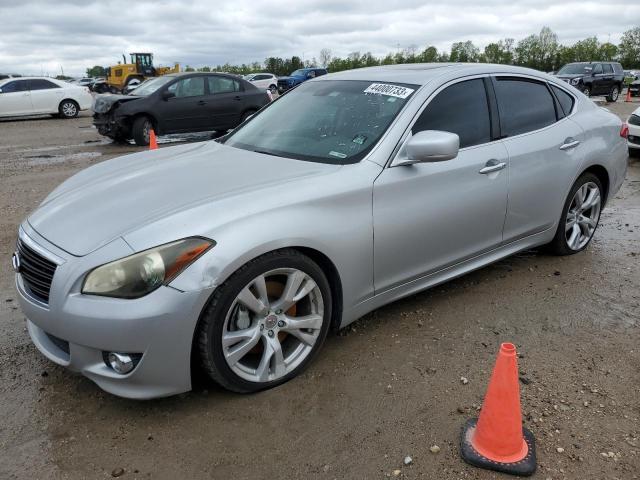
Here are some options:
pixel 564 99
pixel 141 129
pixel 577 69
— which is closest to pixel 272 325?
pixel 564 99

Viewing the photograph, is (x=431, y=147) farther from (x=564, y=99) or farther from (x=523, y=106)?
(x=564, y=99)

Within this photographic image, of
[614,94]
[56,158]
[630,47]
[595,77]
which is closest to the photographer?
[56,158]

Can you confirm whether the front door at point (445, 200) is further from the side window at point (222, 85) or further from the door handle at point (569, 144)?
the side window at point (222, 85)

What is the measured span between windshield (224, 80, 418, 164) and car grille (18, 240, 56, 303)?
57.2 inches

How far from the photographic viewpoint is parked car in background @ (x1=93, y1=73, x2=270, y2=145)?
36.9 ft

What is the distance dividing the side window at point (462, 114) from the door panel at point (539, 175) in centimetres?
27

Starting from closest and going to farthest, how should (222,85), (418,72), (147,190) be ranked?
(147,190), (418,72), (222,85)

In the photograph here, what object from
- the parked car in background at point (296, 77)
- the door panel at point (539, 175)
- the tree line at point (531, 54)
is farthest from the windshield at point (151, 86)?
the tree line at point (531, 54)

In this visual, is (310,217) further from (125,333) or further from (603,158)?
(603,158)

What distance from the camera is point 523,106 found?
13.2 feet

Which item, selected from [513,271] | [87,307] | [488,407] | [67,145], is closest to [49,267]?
[87,307]

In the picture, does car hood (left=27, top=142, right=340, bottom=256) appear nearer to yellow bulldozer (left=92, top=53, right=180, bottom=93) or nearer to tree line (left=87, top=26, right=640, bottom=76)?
yellow bulldozer (left=92, top=53, right=180, bottom=93)

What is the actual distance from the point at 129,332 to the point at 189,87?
10389 millimetres

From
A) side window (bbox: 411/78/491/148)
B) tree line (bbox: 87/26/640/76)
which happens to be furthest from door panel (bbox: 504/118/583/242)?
tree line (bbox: 87/26/640/76)
